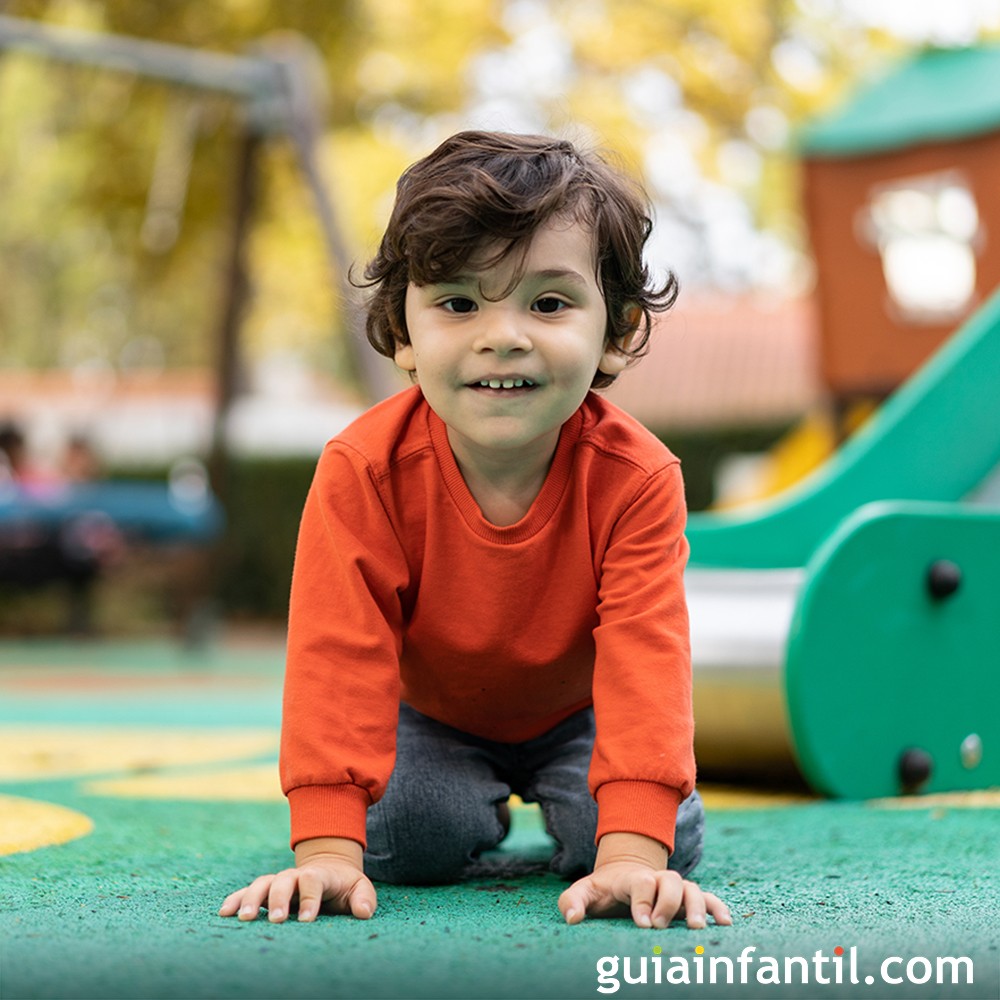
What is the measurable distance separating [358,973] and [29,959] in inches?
11.2

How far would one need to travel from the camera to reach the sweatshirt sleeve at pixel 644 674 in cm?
151

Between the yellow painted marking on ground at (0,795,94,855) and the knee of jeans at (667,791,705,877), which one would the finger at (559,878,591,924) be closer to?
the knee of jeans at (667,791,705,877)

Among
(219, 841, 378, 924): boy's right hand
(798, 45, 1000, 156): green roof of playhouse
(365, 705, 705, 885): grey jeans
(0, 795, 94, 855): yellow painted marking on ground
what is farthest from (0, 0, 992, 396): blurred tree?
(219, 841, 378, 924): boy's right hand

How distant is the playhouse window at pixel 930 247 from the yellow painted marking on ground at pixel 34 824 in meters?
5.79

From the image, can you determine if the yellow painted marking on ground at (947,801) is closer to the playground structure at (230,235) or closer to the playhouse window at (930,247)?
the playground structure at (230,235)

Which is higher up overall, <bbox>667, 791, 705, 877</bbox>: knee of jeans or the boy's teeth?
the boy's teeth

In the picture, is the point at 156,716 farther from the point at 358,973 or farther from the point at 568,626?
the point at 358,973

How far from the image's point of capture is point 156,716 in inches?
163

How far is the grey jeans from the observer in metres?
1.73

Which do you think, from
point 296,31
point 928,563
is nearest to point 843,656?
point 928,563

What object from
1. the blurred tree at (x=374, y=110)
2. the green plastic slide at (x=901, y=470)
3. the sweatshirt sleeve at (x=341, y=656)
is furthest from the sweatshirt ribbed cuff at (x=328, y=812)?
the blurred tree at (x=374, y=110)

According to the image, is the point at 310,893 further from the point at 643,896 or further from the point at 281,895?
the point at 643,896

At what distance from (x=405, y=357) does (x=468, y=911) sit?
2.08 ft

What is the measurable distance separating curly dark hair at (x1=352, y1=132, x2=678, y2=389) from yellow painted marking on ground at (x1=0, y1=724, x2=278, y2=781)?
1.48m
